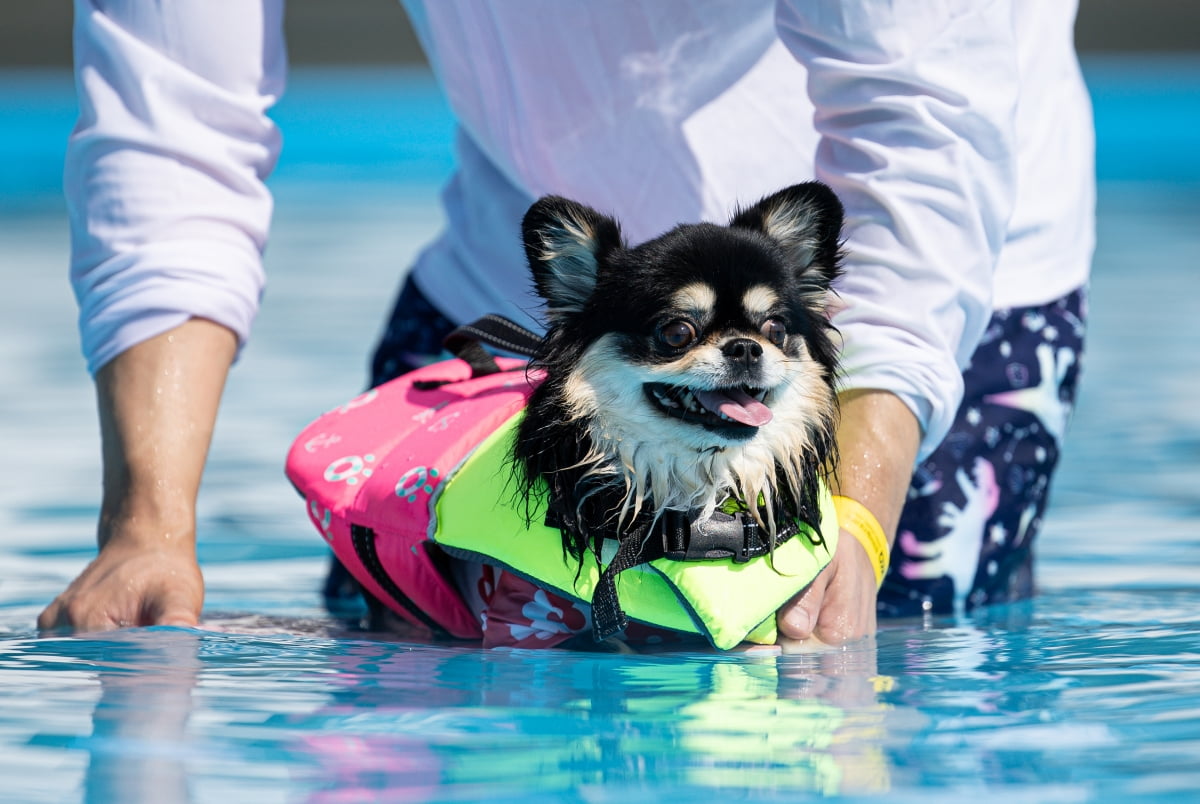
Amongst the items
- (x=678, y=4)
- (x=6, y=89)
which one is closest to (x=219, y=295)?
(x=678, y=4)

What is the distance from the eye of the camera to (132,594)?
3027 millimetres

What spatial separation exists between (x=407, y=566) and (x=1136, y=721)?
1.26 m

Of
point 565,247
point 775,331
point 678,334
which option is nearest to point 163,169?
point 565,247

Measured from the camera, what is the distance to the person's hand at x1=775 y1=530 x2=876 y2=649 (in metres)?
2.80

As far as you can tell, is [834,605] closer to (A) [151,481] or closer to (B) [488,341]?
(B) [488,341]

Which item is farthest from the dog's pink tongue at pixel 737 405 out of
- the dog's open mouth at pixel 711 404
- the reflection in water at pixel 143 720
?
the reflection in water at pixel 143 720

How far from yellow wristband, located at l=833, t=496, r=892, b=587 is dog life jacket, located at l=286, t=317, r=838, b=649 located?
81 millimetres

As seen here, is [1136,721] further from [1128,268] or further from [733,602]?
[1128,268]

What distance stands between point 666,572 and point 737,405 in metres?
0.29

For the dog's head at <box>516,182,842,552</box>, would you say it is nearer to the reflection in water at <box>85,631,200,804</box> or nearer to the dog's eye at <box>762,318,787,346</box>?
the dog's eye at <box>762,318,787,346</box>

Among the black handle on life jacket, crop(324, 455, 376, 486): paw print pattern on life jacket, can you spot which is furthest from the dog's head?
crop(324, 455, 376, 486): paw print pattern on life jacket

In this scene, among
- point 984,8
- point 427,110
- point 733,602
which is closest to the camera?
point 733,602

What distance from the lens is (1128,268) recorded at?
9953 millimetres

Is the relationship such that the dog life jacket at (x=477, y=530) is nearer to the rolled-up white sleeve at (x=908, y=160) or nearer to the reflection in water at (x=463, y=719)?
the reflection in water at (x=463, y=719)
